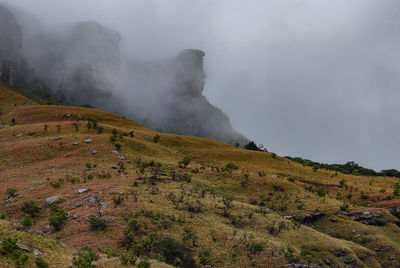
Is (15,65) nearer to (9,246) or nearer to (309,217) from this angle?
(309,217)

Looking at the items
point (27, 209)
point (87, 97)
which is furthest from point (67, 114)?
point (87, 97)

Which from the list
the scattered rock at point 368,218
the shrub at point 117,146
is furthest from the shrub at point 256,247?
the shrub at point 117,146

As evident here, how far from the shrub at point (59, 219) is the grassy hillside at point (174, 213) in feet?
0.92

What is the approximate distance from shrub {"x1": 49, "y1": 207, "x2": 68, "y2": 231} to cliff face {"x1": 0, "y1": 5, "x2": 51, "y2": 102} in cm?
15782

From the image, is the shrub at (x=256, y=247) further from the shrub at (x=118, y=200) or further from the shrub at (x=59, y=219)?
the shrub at (x=59, y=219)

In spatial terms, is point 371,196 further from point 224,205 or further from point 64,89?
point 64,89

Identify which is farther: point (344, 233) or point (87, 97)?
point (87, 97)

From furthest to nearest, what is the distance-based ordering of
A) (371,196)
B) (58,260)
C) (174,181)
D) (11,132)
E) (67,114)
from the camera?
(67,114)
(11,132)
(371,196)
(174,181)
(58,260)

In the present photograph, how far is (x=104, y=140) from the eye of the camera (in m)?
42.2

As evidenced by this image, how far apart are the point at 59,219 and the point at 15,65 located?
18762cm

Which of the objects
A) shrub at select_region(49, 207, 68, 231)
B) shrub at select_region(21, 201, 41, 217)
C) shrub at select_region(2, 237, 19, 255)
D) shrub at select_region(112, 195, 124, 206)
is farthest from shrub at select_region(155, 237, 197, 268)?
shrub at select_region(21, 201, 41, 217)

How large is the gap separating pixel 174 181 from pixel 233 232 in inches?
435

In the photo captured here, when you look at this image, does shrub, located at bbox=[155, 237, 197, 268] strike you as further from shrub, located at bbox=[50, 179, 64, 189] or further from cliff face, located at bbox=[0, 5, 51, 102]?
cliff face, located at bbox=[0, 5, 51, 102]

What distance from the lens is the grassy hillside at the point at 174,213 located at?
1650 centimetres
